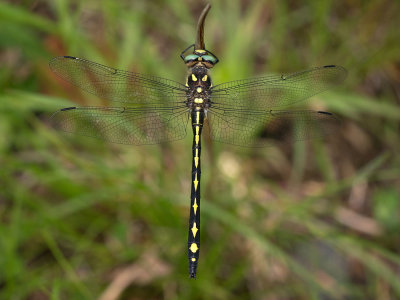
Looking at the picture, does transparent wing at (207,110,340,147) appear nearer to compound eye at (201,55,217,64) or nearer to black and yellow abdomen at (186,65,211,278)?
black and yellow abdomen at (186,65,211,278)

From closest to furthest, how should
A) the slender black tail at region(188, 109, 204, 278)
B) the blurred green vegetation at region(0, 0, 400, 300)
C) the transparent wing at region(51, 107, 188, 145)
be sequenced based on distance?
1. the slender black tail at region(188, 109, 204, 278)
2. the transparent wing at region(51, 107, 188, 145)
3. the blurred green vegetation at region(0, 0, 400, 300)

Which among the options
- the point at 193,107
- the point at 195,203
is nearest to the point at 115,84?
the point at 193,107

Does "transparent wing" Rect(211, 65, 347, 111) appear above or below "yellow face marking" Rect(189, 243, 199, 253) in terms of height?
above

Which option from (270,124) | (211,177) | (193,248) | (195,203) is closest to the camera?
(193,248)

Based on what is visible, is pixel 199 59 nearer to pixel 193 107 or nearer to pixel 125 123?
pixel 193 107

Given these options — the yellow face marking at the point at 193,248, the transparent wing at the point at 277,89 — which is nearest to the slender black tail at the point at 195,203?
the yellow face marking at the point at 193,248

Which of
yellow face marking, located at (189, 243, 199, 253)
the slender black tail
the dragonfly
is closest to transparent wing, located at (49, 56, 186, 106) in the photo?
the dragonfly
